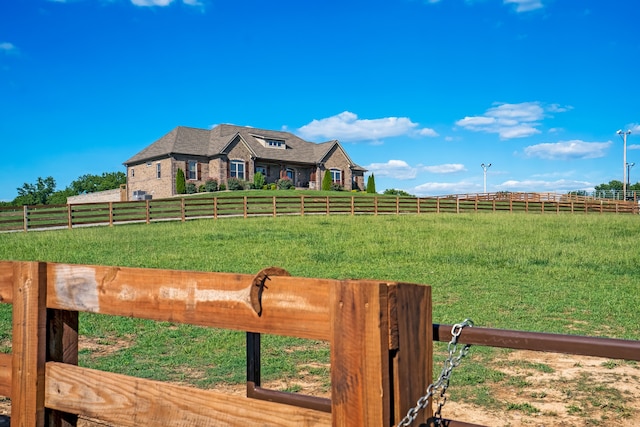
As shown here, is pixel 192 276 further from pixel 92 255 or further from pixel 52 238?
pixel 52 238

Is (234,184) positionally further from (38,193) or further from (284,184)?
(38,193)

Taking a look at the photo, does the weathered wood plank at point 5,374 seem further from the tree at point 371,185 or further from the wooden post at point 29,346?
the tree at point 371,185

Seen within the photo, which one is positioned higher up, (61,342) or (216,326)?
(216,326)

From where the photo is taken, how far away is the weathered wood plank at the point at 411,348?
206 cm

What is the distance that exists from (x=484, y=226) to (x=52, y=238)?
1853 cm

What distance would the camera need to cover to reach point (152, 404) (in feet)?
8.64

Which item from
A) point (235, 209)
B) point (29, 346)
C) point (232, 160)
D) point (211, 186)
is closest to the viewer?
point (29, 346)

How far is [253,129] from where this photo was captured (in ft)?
186

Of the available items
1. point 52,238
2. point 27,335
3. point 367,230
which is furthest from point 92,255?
point 27,335

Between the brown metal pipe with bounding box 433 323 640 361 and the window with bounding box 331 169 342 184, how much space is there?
5502 cm

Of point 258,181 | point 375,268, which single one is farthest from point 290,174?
point 375,268

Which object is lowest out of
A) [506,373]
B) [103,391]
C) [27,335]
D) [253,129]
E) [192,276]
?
[506,373]

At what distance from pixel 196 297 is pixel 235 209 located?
106 ft

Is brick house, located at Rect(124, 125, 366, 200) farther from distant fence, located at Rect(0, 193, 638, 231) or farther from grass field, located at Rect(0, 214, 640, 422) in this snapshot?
grass field, located at Rect(0, 214, 640, 422)
